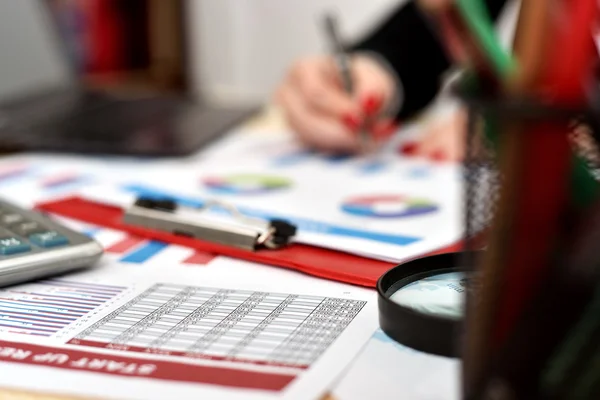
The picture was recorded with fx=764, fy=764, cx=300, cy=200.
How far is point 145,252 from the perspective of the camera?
18.8 inches

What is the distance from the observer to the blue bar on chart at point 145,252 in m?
0.46

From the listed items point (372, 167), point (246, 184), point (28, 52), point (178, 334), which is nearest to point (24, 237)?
point (178, 334)

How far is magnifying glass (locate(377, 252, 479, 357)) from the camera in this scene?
31cm

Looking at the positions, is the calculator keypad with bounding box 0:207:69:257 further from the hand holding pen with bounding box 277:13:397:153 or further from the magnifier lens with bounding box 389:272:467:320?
the hand holding pen with bounding box 277:13:397:153

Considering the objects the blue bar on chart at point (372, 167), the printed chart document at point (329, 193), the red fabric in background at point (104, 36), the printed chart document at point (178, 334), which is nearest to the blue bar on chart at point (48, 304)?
the printed chart document at point (178, 334)

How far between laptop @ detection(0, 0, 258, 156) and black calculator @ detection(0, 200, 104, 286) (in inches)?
12.1

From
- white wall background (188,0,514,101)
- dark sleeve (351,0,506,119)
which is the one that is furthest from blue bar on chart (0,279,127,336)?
white wall background (188,0,514,101)

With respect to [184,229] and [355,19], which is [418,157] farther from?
[355,19]

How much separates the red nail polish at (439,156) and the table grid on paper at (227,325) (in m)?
0.39

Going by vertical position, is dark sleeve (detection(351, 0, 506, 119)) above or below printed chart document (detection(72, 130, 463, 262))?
above

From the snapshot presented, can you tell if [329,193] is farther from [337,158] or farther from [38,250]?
[38,250]

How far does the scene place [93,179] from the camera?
68cm

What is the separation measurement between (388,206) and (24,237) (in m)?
0.26

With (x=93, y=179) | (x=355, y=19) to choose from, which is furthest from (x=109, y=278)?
(x=355, y=19)
